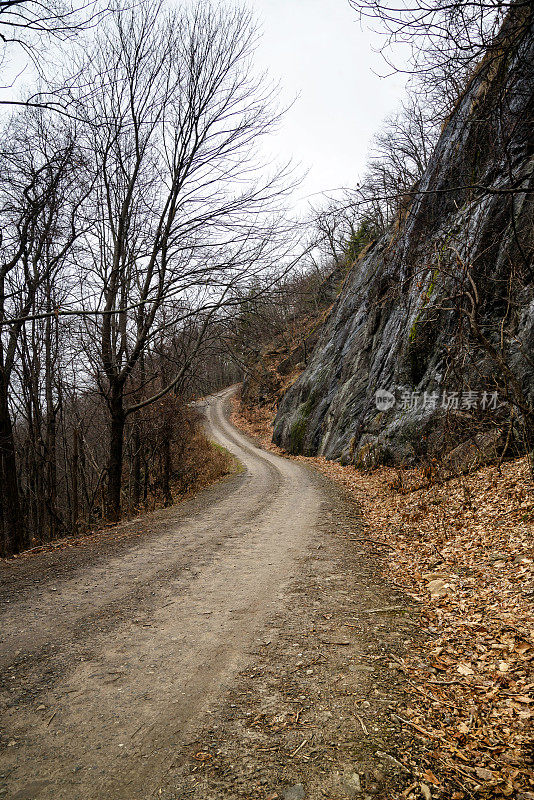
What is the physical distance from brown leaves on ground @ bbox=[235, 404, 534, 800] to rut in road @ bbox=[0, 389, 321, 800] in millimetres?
1502

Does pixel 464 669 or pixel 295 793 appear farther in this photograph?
pixel 464 669

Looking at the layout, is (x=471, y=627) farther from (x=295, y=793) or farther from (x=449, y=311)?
(x=449, y=311)

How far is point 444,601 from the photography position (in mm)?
4895

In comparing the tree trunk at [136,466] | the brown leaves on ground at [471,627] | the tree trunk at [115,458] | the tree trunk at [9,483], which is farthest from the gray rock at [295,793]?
the tree trunk at [136,466]

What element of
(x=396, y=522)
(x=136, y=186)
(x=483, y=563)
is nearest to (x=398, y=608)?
(x=483, y=563)

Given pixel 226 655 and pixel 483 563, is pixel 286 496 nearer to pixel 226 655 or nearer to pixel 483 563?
pixel 483 563

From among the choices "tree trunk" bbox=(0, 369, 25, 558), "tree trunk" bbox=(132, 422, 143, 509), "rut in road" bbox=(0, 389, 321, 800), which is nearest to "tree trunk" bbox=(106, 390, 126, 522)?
"tree trunk" bbox=(0, 369, 25, 558)

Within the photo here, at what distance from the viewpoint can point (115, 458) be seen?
36.3ft

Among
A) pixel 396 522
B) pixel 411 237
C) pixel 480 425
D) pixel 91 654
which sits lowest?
pixel 396 522

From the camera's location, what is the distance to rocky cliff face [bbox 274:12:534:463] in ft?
23.0

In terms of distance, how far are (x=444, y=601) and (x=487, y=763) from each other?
2447 mm

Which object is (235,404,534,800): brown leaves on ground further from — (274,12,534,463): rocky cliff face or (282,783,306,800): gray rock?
(274,12,534,463): rocky cliff face

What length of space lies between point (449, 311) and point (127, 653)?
1154 cm

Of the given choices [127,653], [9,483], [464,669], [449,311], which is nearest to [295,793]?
[464,669]
